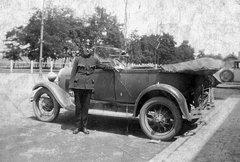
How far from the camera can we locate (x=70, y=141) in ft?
13.0

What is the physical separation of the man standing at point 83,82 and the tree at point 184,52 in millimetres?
3810

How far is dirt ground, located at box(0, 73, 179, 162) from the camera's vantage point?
10.7ft

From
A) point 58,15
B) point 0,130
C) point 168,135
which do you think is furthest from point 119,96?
point 58,15

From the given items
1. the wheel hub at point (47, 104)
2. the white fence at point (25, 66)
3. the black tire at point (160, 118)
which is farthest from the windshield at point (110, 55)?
the white fence at point (25, 66)

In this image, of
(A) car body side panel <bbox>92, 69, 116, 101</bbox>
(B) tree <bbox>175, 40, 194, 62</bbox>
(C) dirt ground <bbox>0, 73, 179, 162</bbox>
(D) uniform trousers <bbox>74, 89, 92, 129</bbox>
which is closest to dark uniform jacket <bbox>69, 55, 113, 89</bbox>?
(D) uniform trousers <bbox>74, 89, 92, 129</bbox>

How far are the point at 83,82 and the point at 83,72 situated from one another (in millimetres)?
202

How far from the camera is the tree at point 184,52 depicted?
754 cm

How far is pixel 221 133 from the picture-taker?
169 inches

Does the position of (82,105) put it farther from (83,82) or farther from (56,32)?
(56,32)

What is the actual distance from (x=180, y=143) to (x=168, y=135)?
0.44m

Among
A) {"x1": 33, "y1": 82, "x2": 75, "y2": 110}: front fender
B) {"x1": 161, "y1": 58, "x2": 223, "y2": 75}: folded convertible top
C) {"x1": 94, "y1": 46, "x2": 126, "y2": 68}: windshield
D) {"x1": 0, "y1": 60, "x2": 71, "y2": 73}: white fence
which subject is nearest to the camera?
{"x1": 161, "y1": 58, "x2": 223, "y2": 75}: folded convertible top

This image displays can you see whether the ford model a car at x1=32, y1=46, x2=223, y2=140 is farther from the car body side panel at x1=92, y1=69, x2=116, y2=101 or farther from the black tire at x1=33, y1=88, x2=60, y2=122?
the black tire at x1=33, y1=88, x2=60, y2=122

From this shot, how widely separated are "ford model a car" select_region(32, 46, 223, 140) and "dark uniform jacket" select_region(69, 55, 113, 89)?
0.37m

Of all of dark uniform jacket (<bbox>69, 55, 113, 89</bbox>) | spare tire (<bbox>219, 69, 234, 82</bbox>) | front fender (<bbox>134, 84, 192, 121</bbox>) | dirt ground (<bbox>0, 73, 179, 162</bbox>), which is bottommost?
dirt ground (<bbox>0, 73, 179, 162</bbox>)
